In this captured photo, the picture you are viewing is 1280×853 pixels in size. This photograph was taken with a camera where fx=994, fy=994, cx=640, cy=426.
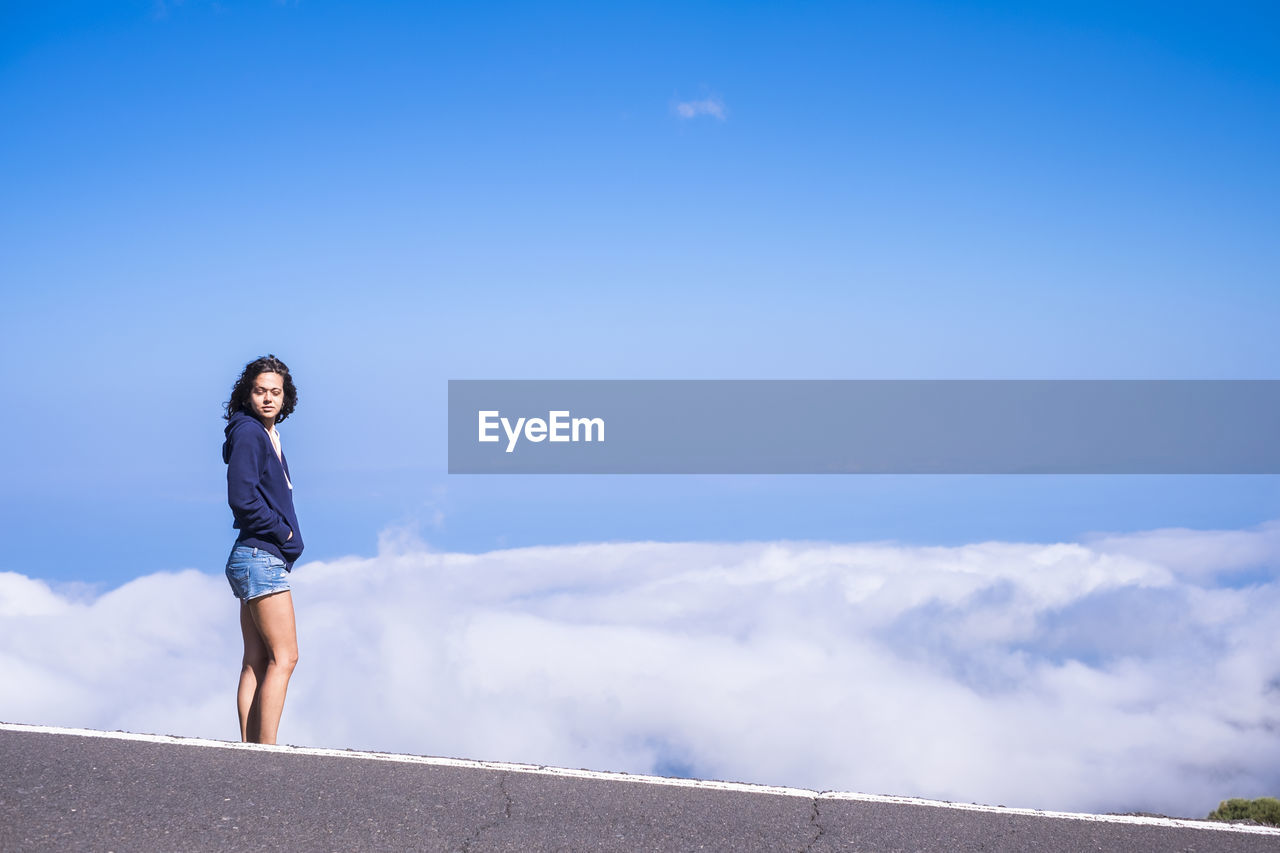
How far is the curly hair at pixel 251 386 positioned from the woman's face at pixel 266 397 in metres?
0.03

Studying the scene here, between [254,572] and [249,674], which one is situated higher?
[254,572]

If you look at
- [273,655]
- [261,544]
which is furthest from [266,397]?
[273,655]

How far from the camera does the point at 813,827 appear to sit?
Answer: 4.07 m

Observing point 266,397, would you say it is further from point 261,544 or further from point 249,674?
point 249,674

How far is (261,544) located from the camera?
17.5 feet

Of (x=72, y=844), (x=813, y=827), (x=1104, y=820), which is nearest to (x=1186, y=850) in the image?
(x=1104, y=820)

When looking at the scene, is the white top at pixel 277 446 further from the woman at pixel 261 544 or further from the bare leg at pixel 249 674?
the bare leg at pixel 249 674

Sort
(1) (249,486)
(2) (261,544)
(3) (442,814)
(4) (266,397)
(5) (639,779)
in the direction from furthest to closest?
(4) (266,397) → (2) (261,544) → (1) (249,486) → (5) (639,779) → (3) (442,814)

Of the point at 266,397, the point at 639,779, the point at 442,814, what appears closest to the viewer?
the point at 442,814

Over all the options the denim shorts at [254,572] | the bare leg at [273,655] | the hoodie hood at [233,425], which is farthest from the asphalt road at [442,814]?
the hoodie hood at [233,425]

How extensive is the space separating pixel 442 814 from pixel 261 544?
6.56 ft

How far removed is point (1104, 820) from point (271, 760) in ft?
12.5

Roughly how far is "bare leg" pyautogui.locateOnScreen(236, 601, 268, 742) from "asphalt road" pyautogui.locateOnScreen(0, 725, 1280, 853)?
2.21ft

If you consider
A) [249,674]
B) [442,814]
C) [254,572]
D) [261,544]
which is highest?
[261,544]
